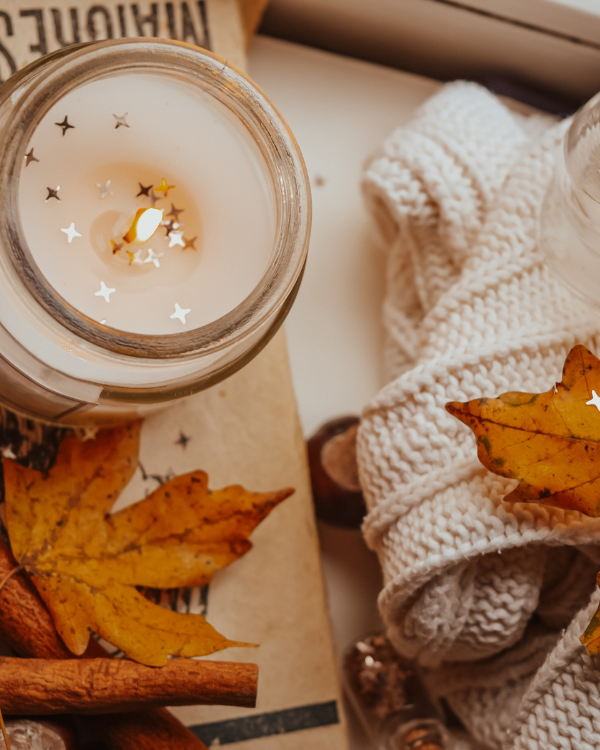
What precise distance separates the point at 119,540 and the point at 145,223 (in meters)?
0.21

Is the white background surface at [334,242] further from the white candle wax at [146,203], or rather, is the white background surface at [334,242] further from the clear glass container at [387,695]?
the white candle wax at [146,203]

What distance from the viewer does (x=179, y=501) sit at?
46 centimetres

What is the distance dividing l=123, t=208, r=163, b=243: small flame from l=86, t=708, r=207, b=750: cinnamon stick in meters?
0.29

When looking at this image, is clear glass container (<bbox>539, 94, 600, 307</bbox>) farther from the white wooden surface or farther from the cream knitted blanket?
the white wooden surface

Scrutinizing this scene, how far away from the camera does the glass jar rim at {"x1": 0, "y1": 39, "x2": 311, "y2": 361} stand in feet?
1.10

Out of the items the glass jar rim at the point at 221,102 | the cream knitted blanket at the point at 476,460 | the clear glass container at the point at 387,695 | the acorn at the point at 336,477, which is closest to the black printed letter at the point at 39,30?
the glass jar rim at the point at 221,102

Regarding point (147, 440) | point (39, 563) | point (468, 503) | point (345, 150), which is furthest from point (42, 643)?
point (345, 150)

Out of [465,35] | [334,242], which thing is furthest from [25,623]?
[465,35]

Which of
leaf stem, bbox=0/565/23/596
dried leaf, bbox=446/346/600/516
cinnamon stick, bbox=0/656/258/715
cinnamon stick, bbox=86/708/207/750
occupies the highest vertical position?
dried leaf, bbox=446/346/600/516

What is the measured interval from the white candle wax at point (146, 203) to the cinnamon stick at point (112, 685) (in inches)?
7.9

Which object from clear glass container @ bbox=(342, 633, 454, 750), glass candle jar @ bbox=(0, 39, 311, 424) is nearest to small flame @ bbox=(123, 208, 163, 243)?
glass candle jar @ bbox=(0, 39, 311, 424)

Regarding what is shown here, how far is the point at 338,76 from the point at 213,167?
254 millimetres

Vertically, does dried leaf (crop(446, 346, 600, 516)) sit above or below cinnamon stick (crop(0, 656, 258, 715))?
above

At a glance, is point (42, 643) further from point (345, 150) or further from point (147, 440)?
point (345, 150)
